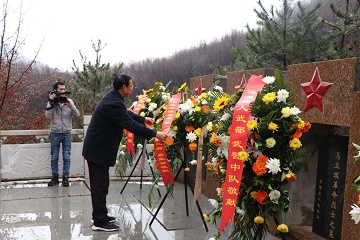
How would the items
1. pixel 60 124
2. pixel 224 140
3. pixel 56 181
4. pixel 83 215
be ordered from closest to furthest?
pixel 224 140, pixel 83 215, pixel 60 124, pixel 56 181

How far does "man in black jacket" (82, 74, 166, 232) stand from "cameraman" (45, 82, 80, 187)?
2.42 metres

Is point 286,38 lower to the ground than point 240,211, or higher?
higher

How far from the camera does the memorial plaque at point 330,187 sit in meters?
3.80

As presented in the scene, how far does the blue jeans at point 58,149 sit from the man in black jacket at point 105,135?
2462 mm

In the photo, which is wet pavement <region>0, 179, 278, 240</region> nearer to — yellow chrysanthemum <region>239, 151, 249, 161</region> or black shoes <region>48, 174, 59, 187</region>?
black shoes <region>48, 174, 59, 187</region>

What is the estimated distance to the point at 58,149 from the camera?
266 inches

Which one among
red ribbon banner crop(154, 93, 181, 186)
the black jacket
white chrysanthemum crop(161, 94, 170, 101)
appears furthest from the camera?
white chrysanthemum crop(161, 94, 170, 101)

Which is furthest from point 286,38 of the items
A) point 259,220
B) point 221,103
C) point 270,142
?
point 259,220

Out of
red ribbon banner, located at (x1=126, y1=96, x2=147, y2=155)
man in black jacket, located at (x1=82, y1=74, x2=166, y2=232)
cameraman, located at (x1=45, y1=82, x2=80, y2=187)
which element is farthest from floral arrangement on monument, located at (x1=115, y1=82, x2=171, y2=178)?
cameraman, located at (x1=45, y1=82, x2=80, y2=187)

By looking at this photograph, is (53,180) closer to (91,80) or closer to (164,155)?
(164,155)

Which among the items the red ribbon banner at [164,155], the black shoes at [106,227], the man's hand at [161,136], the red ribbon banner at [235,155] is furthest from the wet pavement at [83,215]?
the red ribbon banner at [235,155]

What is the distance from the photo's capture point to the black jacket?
4.22 metres

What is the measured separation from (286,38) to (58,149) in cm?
481

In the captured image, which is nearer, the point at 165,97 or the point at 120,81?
the point at 120,81
